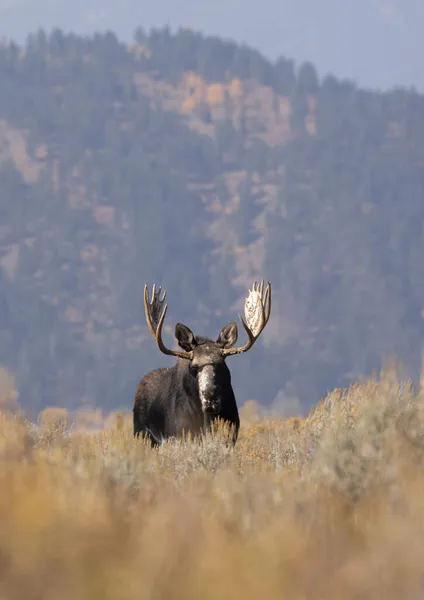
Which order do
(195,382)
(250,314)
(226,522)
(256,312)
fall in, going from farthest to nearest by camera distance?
1. (250,314)
2. (256,312)
3. (195,382)
4. (226,522)

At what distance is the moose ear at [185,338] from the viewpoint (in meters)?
13.6

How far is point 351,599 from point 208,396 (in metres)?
7.56

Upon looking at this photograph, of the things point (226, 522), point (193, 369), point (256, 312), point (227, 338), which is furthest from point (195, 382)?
point (226, 522)

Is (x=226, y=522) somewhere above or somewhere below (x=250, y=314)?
below

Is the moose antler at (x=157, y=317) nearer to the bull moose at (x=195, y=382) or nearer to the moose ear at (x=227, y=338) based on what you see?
the bull moose at (x=195, y=382)

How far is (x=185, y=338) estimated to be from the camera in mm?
13672

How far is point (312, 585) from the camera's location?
220 inches

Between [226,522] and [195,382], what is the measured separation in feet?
21.5

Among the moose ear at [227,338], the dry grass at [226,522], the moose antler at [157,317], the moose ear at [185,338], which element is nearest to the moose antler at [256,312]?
the moose ear at [227,338]

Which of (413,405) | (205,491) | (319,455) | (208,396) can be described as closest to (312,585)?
(205,491)

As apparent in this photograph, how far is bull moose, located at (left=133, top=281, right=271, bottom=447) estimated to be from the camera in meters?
13.1

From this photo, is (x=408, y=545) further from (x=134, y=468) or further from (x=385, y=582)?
(x=134, y=468)

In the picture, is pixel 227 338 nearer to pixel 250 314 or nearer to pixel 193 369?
pixel 193 369

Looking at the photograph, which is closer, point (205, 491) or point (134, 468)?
point (205, 491)
